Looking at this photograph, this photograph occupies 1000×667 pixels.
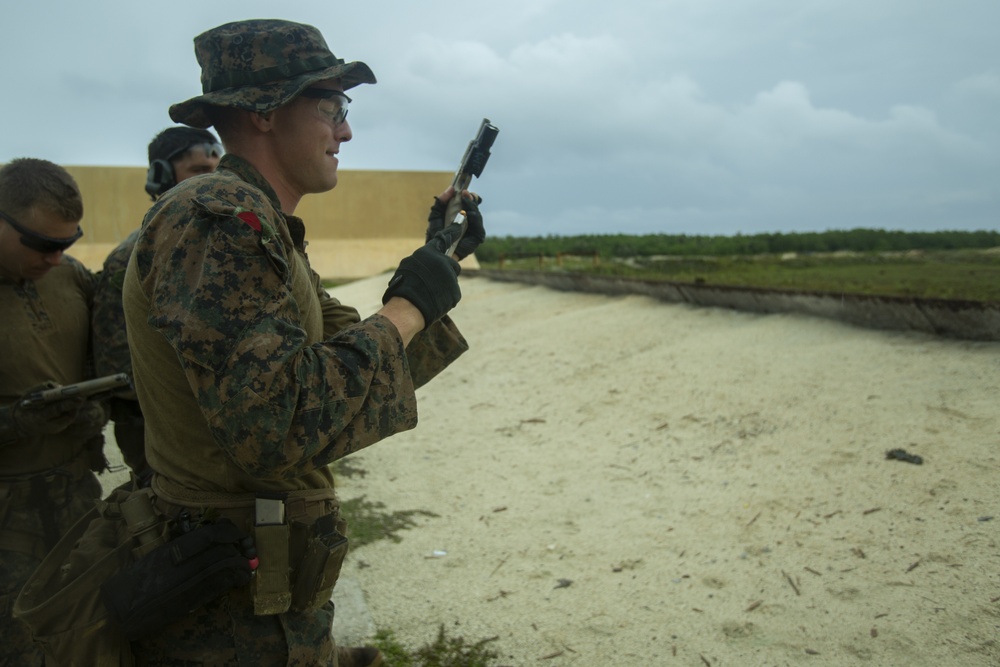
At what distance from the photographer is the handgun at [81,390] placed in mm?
2994

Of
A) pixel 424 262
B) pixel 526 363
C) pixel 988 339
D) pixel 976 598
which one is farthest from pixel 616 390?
pixel 424 262

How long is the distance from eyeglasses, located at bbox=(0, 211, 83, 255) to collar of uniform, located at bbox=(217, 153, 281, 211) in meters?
1.39

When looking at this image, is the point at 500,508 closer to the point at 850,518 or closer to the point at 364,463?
the point at 364,463

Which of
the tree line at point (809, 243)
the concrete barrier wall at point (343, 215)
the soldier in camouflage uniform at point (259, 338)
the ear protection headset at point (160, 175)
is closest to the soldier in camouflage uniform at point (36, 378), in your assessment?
the ear protection headset at point (160, 175)

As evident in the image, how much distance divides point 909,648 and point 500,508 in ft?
8.08

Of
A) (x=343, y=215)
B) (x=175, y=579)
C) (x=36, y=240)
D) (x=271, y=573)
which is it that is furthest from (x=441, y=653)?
(x=343, y=215)

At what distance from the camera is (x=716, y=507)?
443cm

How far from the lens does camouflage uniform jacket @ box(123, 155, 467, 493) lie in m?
1.65

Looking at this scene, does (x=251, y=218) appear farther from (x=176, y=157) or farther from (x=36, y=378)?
(x=176, y=157)

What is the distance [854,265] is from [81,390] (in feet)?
28.1

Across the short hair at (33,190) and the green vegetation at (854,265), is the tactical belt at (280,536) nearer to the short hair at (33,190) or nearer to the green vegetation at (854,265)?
the short hair at (33,190)

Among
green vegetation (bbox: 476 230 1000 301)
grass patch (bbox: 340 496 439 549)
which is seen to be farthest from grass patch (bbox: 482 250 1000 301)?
grass patch (bbox: 340 496 439 549)

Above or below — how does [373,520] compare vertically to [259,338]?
below

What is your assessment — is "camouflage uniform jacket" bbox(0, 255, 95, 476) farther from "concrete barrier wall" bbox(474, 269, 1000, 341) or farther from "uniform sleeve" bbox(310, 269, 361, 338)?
"concrete barrier wall" bbox(474, 269, 1000, 341)
